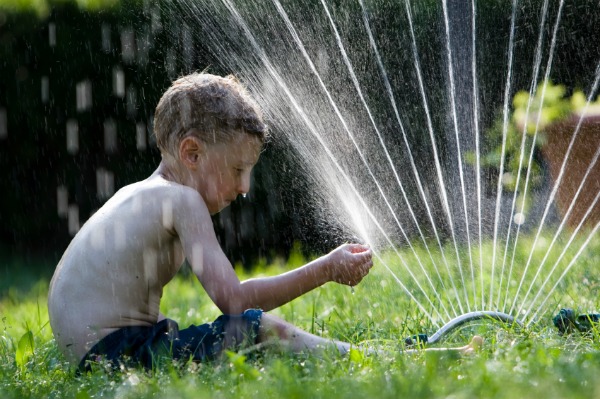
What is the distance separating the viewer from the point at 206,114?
306 cm

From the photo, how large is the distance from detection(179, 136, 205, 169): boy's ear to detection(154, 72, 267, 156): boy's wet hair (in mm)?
27

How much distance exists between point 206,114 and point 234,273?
1.91 feet

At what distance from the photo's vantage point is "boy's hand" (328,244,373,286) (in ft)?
9.27

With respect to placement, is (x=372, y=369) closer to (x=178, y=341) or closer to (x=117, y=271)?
(x=178, y=341)

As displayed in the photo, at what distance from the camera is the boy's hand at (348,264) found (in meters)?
2.83

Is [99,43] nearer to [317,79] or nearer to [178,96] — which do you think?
[317,79]

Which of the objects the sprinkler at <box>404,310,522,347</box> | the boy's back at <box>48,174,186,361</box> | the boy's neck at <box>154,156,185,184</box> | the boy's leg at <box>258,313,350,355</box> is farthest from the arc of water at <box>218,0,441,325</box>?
the boy's back at <box>48,174,186,361</box>

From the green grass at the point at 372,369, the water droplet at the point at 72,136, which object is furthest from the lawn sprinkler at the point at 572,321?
the water droplet at the point at 72,136

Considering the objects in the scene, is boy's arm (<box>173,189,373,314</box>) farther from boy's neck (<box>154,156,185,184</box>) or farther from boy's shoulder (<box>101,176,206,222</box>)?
boy's neck (<box>154,156,185,184</box>)

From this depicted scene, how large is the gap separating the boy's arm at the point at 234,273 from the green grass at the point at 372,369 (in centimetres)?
19


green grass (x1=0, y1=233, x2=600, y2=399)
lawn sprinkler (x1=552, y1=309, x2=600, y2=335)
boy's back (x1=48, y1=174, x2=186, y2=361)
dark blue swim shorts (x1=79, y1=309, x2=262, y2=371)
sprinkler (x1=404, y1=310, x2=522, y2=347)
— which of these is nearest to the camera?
green grass (x1=0, y1=233, x2=600, y2=399)

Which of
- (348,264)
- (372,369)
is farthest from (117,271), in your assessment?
(372,369)

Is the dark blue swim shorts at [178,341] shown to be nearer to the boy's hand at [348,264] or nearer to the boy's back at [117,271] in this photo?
the boy's back at [117,271]

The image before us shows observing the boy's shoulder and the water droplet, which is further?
the water droplet
